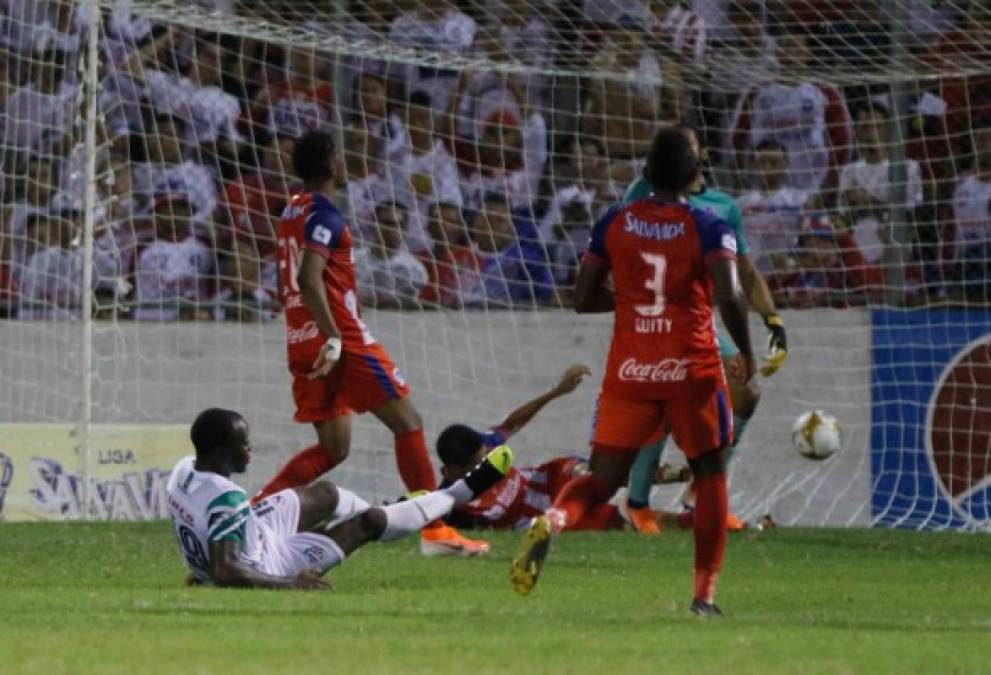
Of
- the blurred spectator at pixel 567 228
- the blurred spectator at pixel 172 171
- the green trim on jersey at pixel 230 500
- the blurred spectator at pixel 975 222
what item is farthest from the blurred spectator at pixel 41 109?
the green trim on jersey at pixel 230 500

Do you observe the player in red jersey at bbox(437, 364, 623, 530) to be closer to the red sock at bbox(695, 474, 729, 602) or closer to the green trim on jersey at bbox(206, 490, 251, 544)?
the green trim on jersey at bbox(206, 490, 251, 544)

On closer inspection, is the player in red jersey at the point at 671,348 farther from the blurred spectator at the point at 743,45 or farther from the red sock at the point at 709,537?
the blurred spectator at the point at 743,45

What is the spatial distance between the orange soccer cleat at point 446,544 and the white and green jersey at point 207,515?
9.28ft

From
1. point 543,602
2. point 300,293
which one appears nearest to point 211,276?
point 300,293

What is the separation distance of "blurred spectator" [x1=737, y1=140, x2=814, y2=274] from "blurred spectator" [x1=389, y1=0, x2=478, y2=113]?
99.6 inches

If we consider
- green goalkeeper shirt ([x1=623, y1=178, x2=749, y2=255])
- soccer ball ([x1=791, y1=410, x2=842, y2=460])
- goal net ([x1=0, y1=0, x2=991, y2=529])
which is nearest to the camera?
green goalkeeper shirt ([x1=623, y1=178, x2=749, y2=255])

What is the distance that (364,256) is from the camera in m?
17.5

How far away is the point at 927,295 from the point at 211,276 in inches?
212

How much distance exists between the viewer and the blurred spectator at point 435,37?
60.1 ft

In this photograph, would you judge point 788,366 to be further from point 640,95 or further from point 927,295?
point 640,95

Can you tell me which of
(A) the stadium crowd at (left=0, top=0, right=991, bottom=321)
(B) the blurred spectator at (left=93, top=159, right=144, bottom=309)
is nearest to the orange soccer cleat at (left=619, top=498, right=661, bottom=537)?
(A) the stadium crowd at (left=0, top=0, right=991, bottom=321)

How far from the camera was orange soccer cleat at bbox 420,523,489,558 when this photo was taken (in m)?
12.4

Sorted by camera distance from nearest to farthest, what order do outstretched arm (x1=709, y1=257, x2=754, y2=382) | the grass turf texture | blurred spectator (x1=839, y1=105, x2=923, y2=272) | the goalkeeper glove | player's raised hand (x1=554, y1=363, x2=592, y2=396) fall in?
the grass turf texture, outstretched arm (x1=709, y1=257, x2=754, y2=382), the goalkeeper glove, player's raised hand (x1=554, y1=363, x2=592, y2=396), blurred spectator (x1=839, y1=105, x2=923, y2=272)

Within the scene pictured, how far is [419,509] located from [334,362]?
1.56 metres
